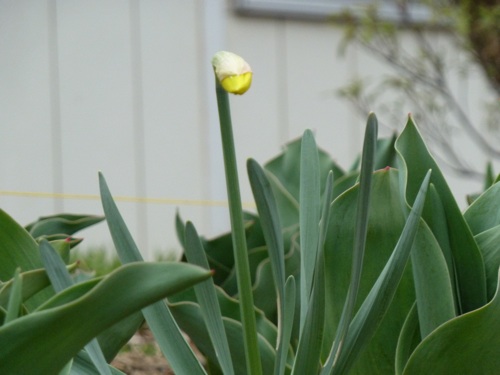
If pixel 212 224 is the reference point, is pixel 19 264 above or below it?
above

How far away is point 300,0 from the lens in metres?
3.41

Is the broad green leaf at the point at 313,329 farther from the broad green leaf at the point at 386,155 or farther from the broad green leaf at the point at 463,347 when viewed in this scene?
the broad green leaf at the point at 386,155

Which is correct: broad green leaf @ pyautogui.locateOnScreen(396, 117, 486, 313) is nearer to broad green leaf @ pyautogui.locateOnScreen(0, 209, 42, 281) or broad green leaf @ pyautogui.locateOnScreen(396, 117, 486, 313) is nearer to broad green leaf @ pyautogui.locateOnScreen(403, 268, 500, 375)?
broad green leaf @ pyautogui.locateOnScreen(403, 268, 500, 375)

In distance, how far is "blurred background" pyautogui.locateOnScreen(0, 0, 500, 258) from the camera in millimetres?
2914

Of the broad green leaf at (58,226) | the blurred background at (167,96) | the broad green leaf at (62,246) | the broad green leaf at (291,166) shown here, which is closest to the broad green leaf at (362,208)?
the broad green leaf at (62,246)

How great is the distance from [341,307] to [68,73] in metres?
2.54

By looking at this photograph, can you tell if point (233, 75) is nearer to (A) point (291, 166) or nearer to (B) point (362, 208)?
(B) point (362, 208)

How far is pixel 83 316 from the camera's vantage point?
35 centimetres

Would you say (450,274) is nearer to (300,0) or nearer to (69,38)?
(69,38)

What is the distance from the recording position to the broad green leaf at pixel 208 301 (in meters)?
0.48

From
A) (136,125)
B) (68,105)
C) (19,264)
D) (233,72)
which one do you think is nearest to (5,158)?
(68,105)

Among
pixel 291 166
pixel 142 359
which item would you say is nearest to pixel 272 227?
pixel 291 166

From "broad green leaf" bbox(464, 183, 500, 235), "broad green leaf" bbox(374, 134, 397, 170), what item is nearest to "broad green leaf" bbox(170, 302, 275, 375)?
"broad green leaf" bbox(464, 183, 500, 235)

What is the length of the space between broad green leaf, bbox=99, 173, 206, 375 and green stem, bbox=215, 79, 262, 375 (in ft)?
0.15
